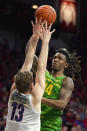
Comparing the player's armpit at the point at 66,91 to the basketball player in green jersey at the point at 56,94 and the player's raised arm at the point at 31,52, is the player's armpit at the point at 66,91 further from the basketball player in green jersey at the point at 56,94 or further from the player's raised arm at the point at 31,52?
the player's raised arm at the point at 31,52

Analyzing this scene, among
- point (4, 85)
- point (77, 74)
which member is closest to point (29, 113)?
point (77, 74)

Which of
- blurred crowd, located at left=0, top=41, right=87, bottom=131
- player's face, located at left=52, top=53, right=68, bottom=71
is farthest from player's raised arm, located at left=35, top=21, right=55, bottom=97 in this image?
blurred crowd, located at left=0, top=41, right=87, bottom=131

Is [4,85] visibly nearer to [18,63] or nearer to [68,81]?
[18,63]

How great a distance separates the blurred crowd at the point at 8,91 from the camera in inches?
327

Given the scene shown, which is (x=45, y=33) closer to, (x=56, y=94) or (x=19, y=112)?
(x=19, y=112)

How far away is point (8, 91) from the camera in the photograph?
450 inches

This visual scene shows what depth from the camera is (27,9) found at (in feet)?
44.7

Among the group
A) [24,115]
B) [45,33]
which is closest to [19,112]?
[24,115]

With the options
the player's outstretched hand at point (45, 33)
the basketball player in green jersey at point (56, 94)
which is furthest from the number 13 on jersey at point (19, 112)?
the basketball player in green jersey at point (56, 94)

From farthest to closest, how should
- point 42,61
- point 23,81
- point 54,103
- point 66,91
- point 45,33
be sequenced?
point 66,91, point 54,103, point 45,33, point 42,61, point 23,81

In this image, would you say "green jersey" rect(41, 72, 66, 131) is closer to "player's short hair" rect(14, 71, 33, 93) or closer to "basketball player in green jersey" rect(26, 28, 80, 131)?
"basketball player in green jersey" rect(26, 28, 80, 131)

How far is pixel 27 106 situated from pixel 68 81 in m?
1.39

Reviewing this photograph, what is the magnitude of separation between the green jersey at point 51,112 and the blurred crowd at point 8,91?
2.67 metres

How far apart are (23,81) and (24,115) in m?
0.32
